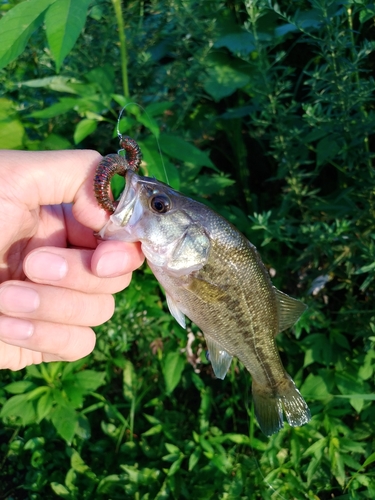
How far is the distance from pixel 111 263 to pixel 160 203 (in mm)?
283

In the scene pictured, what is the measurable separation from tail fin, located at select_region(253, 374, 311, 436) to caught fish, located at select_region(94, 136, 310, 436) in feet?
0.98

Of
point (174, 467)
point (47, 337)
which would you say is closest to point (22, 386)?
point (174, 467)

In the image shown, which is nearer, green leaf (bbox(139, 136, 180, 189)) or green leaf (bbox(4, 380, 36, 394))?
green leaf (bbox(139, 136, 180, 189))

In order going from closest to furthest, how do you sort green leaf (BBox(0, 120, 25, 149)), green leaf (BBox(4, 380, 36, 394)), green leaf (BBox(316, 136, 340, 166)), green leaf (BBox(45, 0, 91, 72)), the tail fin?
green leaf (BBox(45, 0, 91, 72)), the tail fin, green leaf (BBox(316, 136, 340, 166)), green leaf (BBox(0, 120, 25, 149)), green leaf (BBox(4, 380, 36, 394))

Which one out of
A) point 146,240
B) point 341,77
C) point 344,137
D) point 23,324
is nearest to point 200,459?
point 23,324

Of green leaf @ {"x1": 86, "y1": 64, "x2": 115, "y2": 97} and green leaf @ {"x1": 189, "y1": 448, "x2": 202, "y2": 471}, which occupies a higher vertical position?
green leaf @ {"x1": 86, "y1": 64, "x2": 115, "y2": 97}

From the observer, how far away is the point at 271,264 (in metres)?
2.95

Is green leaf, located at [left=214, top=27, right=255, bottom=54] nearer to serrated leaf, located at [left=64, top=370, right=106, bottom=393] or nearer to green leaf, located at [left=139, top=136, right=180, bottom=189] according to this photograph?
green leaf, located at [left=139, top=136, right=180, bottom=189]

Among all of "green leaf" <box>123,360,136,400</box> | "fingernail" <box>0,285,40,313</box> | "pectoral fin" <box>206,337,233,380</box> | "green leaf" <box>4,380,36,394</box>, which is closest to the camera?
"fingernail" <box>0,285,40,313</box>

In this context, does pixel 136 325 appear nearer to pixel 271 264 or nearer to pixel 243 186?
pixel 271 264

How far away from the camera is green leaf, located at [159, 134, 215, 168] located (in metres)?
2.23

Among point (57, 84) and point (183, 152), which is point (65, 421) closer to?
point (183, 152)

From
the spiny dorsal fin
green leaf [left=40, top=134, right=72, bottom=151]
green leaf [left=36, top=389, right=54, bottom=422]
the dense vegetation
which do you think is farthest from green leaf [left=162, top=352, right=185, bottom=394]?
green leaf [left=40, top=134, right=72, bottom=151]

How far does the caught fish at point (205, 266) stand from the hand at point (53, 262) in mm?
139
